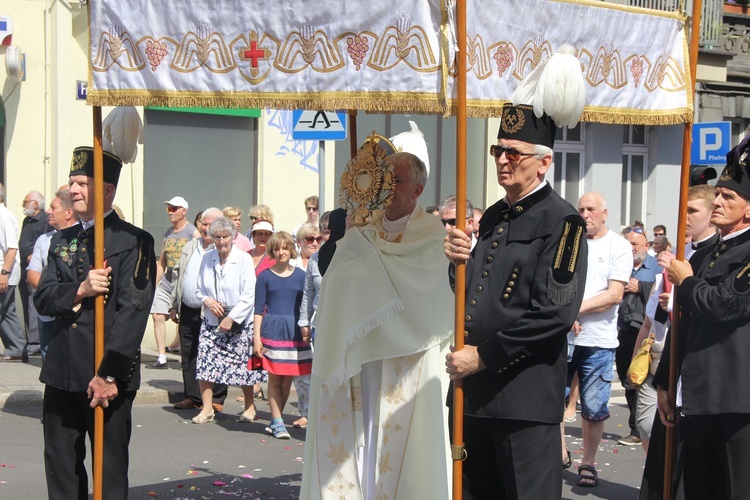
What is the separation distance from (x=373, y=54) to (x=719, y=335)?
2073mm

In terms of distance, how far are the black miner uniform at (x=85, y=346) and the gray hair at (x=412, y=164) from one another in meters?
1.37

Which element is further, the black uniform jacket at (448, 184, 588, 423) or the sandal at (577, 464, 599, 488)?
the sandal at (577, 464, 599, 488)

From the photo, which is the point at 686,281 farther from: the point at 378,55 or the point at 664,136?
the point at 664,136

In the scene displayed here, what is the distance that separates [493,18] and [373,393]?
2.05 m

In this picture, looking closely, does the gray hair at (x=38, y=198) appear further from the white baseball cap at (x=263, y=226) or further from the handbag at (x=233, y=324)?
the handbag at (x=233, y=324)

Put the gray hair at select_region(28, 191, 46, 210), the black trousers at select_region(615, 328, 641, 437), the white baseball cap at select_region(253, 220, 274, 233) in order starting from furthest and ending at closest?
the gray hair at select_region(28, 191, 46, 210)
the white baseball cap at select_region(253, 220, 274, 233)
the black trousers at select_region(615, 328, 641, 437)

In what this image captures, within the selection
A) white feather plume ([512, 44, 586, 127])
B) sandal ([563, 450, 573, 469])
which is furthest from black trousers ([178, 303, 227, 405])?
white feather plume ([512, 44, 586, 127])

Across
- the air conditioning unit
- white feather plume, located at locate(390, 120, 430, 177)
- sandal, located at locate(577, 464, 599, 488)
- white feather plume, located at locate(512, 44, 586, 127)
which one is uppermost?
the air conditioning unit

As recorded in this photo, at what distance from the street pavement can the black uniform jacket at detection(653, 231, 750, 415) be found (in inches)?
112

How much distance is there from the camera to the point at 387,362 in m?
5.80

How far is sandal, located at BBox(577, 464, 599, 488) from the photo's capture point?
8.26 meters

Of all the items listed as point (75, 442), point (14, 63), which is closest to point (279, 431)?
point (75, 442)

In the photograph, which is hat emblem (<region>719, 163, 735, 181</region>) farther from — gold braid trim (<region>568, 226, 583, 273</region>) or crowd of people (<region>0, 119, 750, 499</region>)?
gold braid trim (<region>568, 226, 583, 273</region>)

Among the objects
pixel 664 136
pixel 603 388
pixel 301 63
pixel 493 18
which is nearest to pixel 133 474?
pixel 603 388
